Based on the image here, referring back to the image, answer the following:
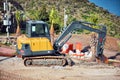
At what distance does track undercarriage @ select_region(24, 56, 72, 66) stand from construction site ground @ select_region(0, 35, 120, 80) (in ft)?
0.99

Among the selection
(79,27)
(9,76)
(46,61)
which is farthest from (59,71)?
(79,27)

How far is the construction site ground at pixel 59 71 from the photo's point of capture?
18.3 metres

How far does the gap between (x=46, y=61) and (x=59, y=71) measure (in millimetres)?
1476

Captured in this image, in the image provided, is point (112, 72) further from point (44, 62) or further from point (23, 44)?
point (23, 44)

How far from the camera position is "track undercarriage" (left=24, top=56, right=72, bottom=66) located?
20.6 m

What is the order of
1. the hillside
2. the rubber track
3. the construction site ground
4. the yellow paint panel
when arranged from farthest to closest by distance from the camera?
the hillside < the yellow paint panel < the construction site ground < the rubber track

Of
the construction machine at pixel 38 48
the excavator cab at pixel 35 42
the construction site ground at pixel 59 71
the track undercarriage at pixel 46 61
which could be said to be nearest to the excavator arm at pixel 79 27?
the construction machine at pixel 38 48

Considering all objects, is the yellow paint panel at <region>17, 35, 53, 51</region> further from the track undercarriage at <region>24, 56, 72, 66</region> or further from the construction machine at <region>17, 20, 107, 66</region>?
the track undercarriage at <region>24, 56, 72, 66</region>

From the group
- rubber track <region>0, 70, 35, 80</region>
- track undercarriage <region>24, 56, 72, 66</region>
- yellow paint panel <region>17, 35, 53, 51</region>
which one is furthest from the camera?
track undercarriage <region>24, 56, 72, 66</region>

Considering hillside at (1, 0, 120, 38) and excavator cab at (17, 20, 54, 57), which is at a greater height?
hillside at (1, 0, 120, 38)

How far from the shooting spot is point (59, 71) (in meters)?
19.8

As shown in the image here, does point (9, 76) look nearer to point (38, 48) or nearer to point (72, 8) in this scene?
point (38, 48)

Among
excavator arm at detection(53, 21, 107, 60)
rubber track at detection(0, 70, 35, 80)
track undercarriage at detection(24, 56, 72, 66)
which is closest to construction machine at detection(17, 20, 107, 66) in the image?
track undercarriage at detection(24, 56, 72, 66)

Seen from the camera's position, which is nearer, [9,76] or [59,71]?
[9,76]
